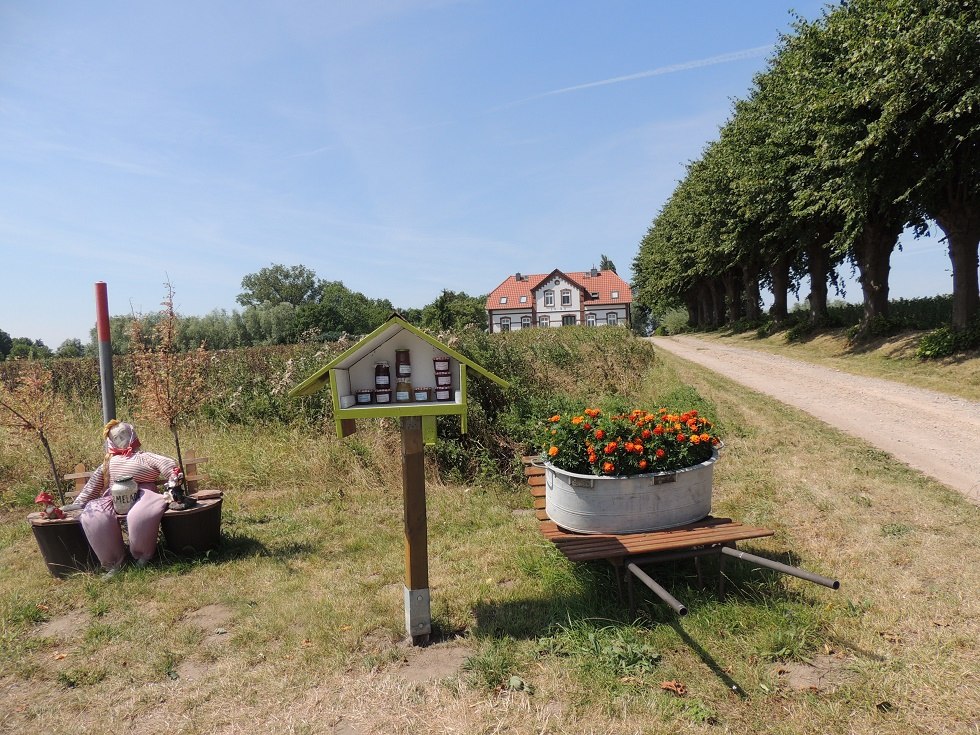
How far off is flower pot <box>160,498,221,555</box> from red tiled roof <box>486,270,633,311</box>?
201 ft

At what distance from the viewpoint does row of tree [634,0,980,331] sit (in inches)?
466

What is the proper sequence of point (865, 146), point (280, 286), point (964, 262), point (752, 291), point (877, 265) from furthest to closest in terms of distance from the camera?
point (280, 286), point (752, 291), point (877, 265), point (964, 262), point (865, 146)

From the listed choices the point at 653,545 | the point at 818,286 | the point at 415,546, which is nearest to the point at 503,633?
the point at 415,546

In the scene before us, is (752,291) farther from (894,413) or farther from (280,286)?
(280,286)

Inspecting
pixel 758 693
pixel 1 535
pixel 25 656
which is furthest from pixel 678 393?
pixel 1 535

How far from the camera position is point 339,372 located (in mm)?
3820

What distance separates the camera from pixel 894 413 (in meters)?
Answer: 9.73

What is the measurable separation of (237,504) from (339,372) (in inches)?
156

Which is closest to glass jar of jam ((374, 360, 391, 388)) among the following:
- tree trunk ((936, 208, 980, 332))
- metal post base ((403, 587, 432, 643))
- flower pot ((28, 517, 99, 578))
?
metal post base ((403, 587, 432, 643))

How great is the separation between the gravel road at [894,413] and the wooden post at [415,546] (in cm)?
521

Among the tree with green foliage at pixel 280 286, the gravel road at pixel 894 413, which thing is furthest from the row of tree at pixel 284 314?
the gravel road at pixel 894 413

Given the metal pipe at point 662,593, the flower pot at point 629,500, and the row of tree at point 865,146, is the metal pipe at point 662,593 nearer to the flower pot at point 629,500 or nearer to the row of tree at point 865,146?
the flower pot at point 629,500

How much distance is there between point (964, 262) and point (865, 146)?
4230mm

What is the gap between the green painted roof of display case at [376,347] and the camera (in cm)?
373
